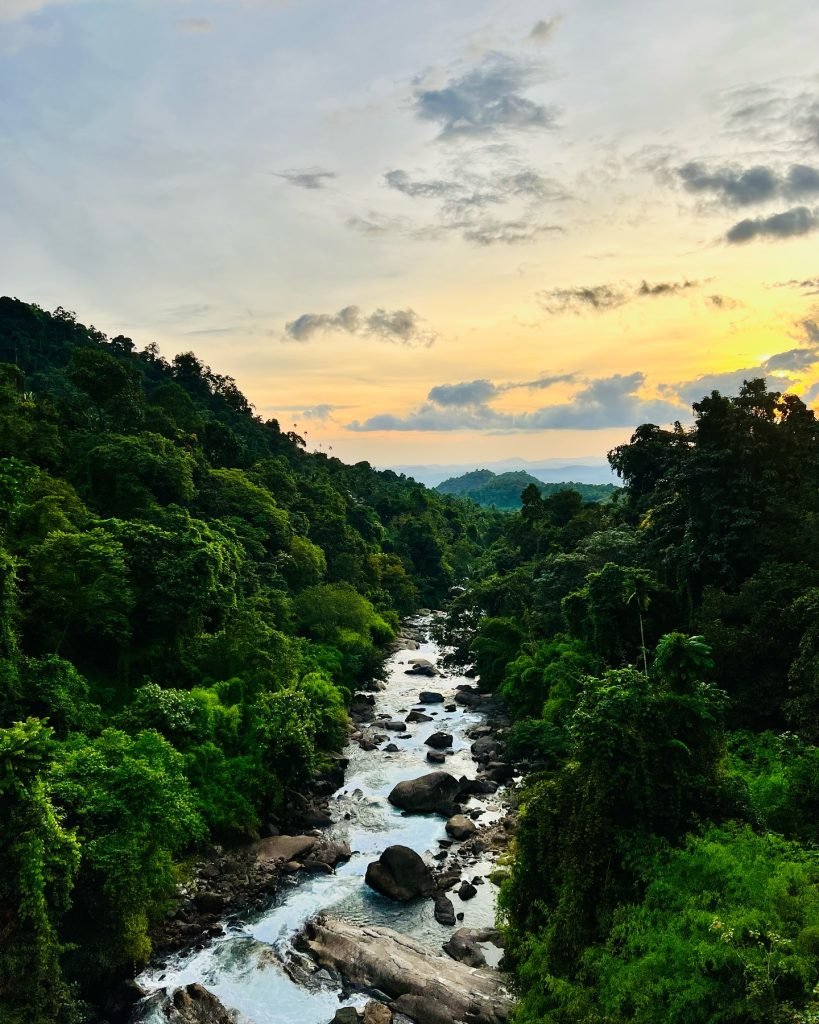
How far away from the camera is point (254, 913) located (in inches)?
880

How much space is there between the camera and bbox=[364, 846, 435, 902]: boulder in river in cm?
2348

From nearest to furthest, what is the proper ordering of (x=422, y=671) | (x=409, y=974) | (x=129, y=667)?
(x=409, y=974) < (x=129, y=667) < (x=422, y=671)

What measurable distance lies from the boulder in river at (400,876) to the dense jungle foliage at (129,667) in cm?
584

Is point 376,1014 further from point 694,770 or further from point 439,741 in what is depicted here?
point 439,741

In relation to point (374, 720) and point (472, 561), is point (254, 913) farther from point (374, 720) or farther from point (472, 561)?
point (472, 561)

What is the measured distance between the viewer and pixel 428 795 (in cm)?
3048

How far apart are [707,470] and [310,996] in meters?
28.0

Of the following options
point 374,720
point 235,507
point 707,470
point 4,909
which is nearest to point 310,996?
point 4,909

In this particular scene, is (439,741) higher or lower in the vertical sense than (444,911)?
higher

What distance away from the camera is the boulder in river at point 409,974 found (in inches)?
690

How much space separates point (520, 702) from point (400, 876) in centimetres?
1841

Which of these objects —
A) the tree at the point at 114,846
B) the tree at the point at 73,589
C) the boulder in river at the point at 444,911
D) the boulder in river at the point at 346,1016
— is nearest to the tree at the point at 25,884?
the tree at the point at 114,846

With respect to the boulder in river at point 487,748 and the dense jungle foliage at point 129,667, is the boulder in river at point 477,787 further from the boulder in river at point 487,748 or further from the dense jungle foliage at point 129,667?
the dense jungle foliage at point 129,667

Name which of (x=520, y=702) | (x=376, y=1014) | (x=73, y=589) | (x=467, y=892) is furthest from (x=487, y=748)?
(x=73, y=589)
